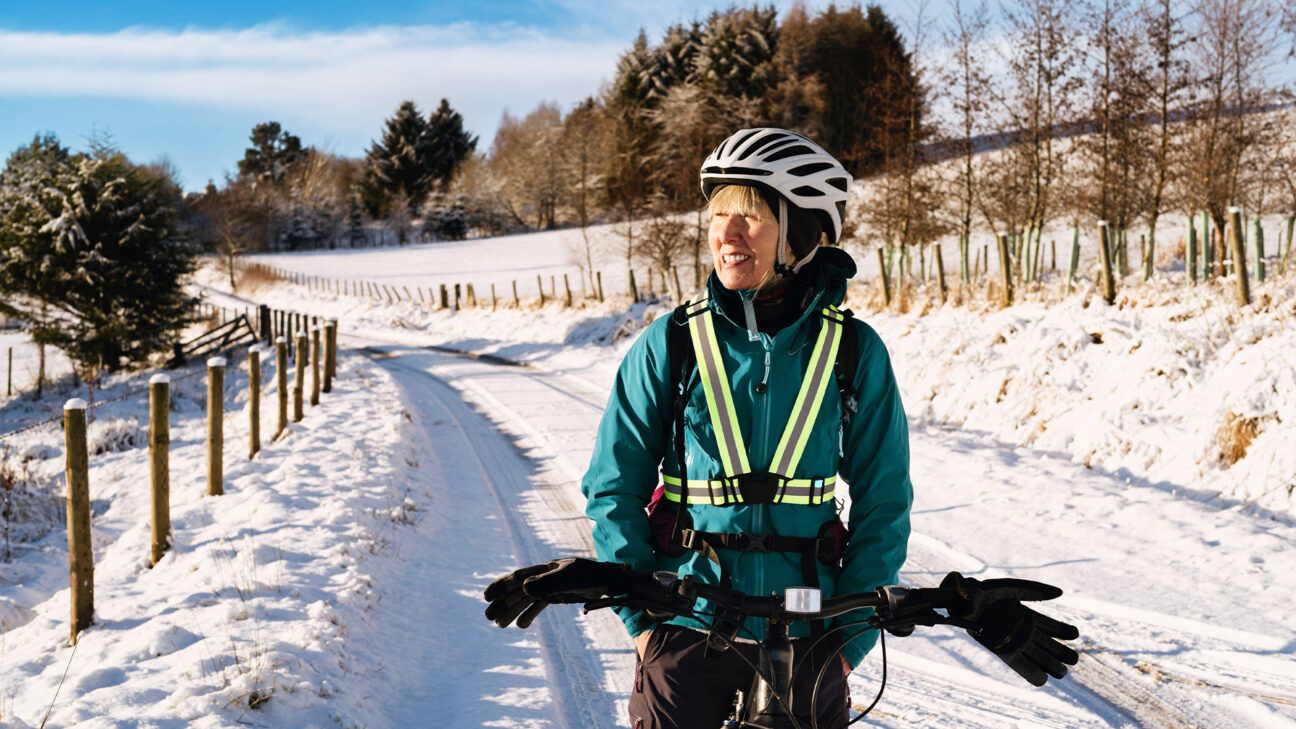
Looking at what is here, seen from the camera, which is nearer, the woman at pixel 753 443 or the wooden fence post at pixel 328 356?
the woman at pixel 753 443

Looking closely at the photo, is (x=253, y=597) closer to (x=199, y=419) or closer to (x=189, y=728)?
(x=189, y=728)

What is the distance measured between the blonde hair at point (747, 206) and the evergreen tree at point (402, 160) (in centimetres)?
7366

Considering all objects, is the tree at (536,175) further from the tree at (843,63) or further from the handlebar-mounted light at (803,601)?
the handlebar-mounted light at (803,601)

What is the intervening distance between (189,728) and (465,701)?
1.25 meters

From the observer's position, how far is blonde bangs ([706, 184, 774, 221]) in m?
2.26

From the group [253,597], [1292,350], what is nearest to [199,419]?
[253,597]

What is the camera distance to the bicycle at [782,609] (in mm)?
1843

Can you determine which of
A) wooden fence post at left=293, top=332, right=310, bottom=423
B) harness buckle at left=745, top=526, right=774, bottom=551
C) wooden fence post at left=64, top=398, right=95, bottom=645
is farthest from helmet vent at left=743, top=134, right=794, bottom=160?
wooden fence post at left=293, top=332, right=310, bottom=423

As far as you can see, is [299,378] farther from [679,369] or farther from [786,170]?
[786,170]

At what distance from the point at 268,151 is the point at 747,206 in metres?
109

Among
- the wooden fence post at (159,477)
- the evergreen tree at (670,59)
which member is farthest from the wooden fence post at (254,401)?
the evergreen tree at (670,59)

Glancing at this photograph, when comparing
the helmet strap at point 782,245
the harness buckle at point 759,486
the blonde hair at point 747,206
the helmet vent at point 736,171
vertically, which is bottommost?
the harness buckle at point 759,486

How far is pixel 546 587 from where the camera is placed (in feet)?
6.15

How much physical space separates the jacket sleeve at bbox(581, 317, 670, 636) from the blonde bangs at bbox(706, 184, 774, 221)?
0.33 m
